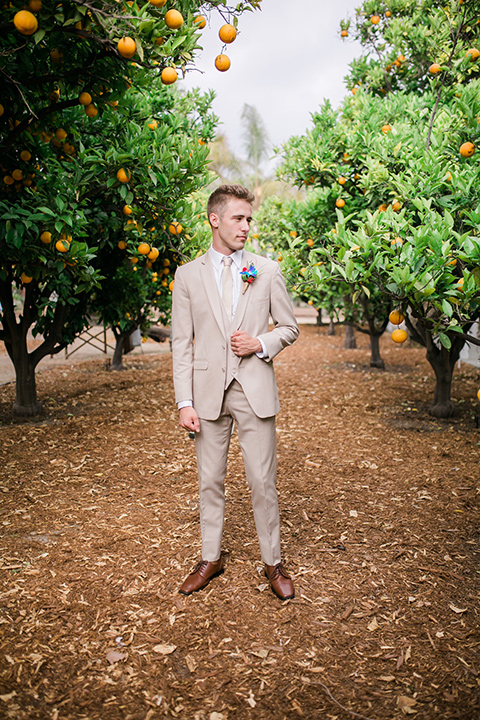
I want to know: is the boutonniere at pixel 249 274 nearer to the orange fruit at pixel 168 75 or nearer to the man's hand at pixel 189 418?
the man's hand at pixel 189 418

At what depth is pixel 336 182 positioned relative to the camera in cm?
528

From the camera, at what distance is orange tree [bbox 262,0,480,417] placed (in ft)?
9.41

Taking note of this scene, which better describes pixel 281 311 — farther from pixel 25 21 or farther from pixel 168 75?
pixel 25 21

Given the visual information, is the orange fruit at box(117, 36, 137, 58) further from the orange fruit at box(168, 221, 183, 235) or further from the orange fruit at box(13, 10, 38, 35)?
the orange fruit at box(168, 221, 183, 235)

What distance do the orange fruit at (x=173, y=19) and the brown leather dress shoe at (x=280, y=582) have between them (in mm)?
2610

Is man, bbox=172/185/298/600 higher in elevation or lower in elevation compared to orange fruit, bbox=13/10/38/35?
lower

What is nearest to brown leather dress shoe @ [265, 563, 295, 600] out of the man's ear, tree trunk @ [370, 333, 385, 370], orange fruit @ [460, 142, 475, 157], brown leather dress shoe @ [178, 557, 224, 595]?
brown leather dress shoe @ [178, 557, 224, 595]

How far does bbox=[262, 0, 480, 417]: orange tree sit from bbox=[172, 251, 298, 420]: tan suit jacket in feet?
2.51

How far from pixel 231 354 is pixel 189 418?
0.36 m

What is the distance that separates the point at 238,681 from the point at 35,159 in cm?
429

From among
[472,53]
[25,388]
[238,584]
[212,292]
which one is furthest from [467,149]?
[25,388]

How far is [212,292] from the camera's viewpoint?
2473 millimetres

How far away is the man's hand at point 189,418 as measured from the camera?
8.01ft

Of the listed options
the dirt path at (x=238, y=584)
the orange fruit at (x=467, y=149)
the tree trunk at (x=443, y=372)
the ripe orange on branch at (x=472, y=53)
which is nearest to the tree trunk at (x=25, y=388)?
the dirt path at (x=238, y=584)
